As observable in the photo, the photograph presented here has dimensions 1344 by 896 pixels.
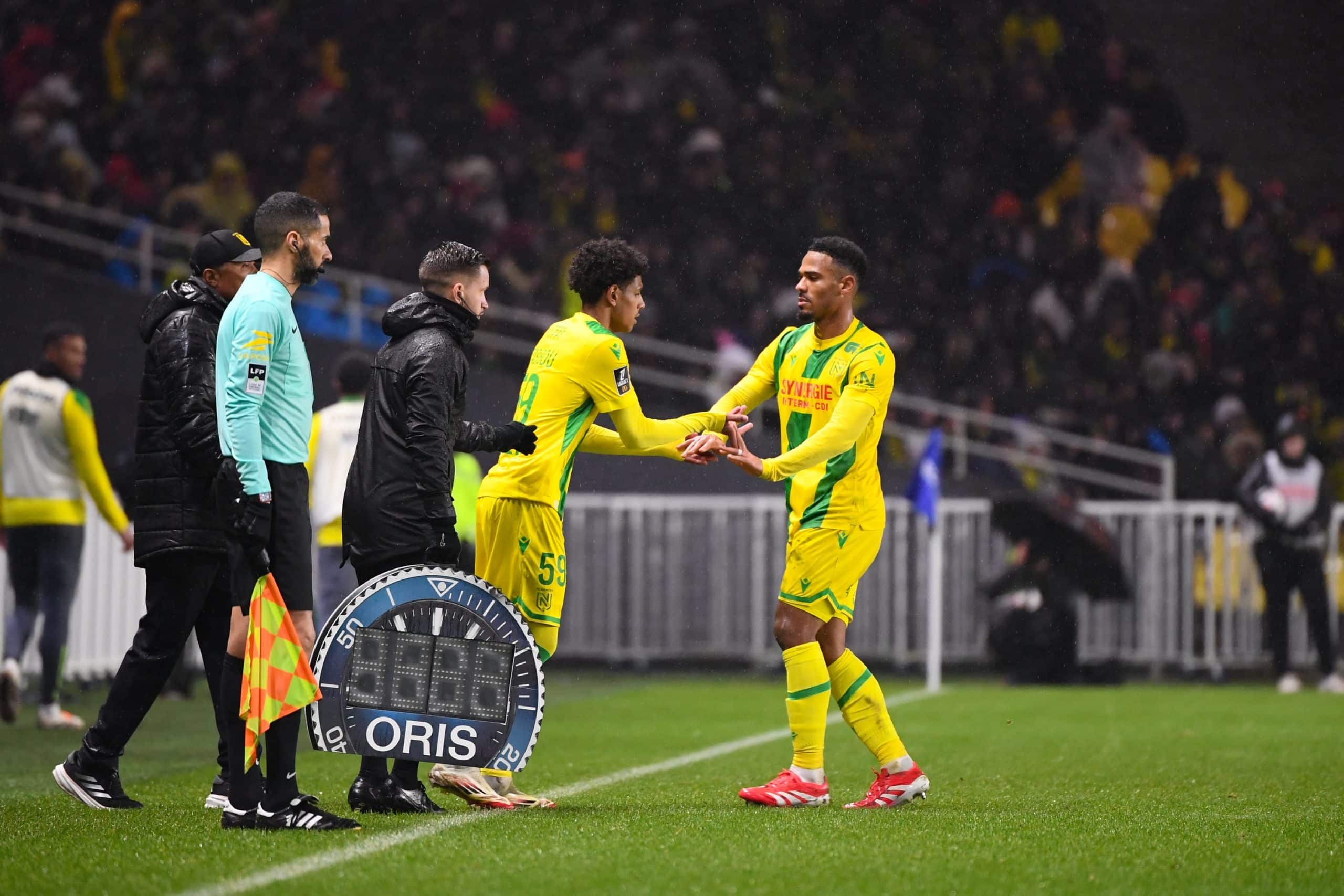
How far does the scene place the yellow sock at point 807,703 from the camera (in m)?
5.96

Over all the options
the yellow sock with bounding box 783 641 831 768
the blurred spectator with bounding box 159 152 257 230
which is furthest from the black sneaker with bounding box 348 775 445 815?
the blurred spectator with bounding box 159 152 257 230

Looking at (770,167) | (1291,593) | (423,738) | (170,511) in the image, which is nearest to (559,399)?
(423,738)

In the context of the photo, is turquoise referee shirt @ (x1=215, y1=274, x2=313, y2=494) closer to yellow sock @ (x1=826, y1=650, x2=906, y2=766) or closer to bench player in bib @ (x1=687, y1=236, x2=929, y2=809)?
bench player in bib @ (x1=687, y1=236, x2=929, y2=809)

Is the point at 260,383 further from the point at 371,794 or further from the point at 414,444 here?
the point at 371,794

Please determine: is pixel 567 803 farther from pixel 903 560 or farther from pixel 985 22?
pixel 985 22

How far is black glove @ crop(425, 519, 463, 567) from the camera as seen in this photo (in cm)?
544

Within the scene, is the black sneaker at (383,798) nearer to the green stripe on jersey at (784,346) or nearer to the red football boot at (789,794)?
the red football boot at (789,794)

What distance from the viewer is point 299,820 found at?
5.04 meters

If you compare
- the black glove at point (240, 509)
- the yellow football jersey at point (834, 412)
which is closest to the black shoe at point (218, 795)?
the black glove at point (240, 509)

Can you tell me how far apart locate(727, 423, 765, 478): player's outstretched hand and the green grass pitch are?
1.15 metres

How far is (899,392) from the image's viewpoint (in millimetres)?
17578

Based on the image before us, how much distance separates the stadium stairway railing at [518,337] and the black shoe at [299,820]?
10346 mm

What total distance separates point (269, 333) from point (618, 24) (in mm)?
15276

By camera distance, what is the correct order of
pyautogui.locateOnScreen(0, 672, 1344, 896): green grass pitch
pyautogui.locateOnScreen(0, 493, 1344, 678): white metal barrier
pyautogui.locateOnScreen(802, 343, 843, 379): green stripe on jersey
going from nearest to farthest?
pyautogui.locateOnScreen(0, 672, 1344, 896): green grass pitch < pyautogui.locateOnScreen(802, 343, 843, 379): green stripe on jersey < pyautogui.locateOnScreen(0, 493, 1344, 678): white metal barrier
